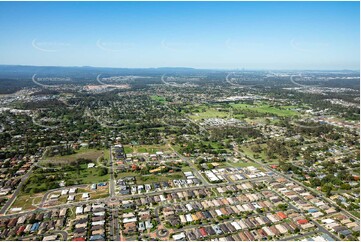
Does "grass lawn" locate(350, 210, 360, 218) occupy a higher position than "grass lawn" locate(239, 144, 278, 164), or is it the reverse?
"grass lawn" locate(239, 144, 278, 164)

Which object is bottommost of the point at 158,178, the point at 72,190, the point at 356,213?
the point at 356,213

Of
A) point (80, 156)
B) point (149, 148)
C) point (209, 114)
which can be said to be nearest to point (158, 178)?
point (149, 148)

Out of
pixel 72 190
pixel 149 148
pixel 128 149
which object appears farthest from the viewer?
pixel 149 148

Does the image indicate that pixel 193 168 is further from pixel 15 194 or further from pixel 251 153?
pixel 15 194

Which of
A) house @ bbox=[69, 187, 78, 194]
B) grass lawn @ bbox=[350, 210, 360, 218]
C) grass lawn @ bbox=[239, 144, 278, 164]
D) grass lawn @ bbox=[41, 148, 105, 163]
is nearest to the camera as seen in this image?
grass lawn @ bbox=[350, 210, 360, 218]

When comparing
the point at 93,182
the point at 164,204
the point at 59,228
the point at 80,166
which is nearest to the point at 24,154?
the point at 80,166

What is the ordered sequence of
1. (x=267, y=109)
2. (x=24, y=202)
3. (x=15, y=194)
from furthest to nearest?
(x=267, y=109), (x=15, y=194), (x=24, y=202)

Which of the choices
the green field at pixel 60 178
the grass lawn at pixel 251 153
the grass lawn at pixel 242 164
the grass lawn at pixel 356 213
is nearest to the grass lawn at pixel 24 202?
the green field at pixel 60 178

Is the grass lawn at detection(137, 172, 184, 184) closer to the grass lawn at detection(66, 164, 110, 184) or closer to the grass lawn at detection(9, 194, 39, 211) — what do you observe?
the grass lawn at detection(66, 164, 110, 184)

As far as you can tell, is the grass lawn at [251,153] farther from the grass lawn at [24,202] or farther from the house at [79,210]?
the grass lawn at [24,202]

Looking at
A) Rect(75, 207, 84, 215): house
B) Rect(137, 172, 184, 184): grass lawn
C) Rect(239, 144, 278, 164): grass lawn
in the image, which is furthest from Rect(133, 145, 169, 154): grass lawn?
Rect(75, 207, 84, 215): house

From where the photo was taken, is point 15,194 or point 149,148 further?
point 149,148
